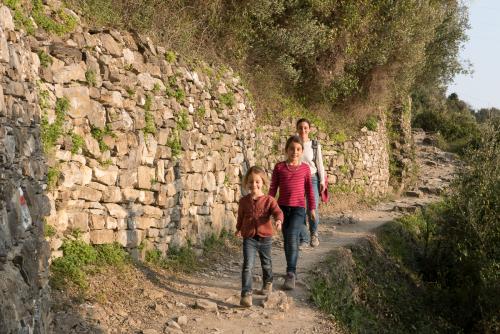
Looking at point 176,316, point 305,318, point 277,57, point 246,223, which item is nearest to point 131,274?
point 176,316

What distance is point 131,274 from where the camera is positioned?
266 inches

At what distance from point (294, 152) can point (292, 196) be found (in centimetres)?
55

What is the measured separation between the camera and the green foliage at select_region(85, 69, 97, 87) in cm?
685

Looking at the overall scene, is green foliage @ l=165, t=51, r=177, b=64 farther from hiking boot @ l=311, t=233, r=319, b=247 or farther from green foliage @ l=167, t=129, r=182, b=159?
hiking boot @ l=311, t=233, r=319, b=247

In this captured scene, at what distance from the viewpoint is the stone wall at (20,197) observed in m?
3.95

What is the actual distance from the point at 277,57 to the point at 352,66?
381 centimetres

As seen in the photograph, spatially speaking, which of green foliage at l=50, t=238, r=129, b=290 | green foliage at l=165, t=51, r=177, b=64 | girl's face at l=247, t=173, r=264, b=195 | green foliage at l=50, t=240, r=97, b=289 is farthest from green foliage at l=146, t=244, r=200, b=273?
green foliage at l=165, t=51, r=177, b=64

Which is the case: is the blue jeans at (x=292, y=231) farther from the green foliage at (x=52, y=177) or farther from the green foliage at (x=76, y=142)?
the green foliage at (x=52, y=177)

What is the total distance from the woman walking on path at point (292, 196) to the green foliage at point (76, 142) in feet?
7.72

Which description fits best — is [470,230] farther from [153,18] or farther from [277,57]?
[153,18]

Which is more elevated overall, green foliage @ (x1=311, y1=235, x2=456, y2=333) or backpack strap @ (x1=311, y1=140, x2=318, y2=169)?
backpack strap @ (x1=311, y1=140, x2=318, y2=169)

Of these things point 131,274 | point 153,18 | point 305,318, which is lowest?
point 305,318

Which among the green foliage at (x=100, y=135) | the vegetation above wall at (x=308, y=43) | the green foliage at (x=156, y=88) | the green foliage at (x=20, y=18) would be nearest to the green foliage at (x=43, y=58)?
the green foliage at (x=20, y=18)

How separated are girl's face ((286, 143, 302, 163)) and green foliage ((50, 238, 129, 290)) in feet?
7.86
